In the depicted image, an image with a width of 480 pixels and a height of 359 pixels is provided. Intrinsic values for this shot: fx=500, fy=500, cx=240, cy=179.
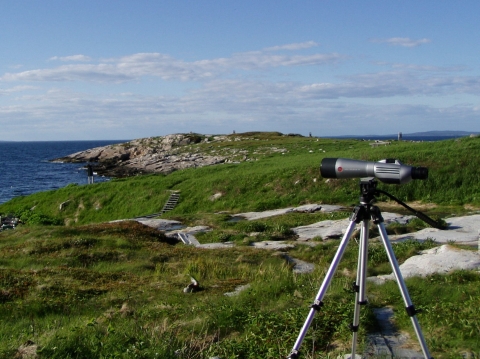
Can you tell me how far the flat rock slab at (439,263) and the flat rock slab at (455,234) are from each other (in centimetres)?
360

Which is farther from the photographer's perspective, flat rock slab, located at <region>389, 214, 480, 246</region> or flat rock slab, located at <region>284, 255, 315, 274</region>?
flat rock slab, located at <region>389, 214, 480, 246</region>

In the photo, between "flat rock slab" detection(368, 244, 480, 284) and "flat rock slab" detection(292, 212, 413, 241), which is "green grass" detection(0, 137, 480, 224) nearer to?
"flat rock slab" detection(292, 212, 413, 241)

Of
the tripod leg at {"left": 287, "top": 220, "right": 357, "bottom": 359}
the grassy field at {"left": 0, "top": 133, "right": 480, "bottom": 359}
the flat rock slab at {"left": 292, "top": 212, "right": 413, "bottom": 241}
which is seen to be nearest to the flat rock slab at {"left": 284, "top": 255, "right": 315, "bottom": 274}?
the grassy field at {"left": 0, "top": 133, "right": 480, "bottom": 359}

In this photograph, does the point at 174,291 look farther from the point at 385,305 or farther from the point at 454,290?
the point at 454,290

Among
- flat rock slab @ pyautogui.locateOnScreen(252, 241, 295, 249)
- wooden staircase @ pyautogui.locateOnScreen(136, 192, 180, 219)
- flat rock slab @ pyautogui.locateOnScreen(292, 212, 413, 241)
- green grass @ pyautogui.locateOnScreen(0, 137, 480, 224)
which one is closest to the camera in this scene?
flat rock slab @ pyautogui.locateOnScreen(252, 241, 295, 249)

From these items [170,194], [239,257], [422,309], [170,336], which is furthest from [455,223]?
[170,194]

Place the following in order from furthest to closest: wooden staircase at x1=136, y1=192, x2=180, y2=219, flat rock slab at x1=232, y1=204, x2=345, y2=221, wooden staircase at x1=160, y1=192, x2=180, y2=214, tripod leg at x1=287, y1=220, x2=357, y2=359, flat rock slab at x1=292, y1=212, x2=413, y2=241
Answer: wooden staircase at x1=160, y1=192, x2=180, y2=214 < wooden staircase at x1=136, y1=192, x2=180, y2=219 < flat rock slab at x1=232, y1=204, x2=345, y2=221 < flat rock slab at x1=292, y1=212, x2=413, y2=241 < tripod leg at x1=287, y1=220, x2=357, y2=359

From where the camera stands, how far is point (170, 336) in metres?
6.17

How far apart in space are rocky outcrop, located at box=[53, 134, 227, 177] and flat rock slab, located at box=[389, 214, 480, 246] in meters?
42.7

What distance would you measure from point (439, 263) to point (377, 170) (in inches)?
238

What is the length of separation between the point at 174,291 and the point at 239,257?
4.57 m

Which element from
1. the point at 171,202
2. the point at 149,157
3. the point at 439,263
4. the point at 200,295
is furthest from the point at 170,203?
the point at 149,157

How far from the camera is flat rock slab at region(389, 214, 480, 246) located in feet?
48.7

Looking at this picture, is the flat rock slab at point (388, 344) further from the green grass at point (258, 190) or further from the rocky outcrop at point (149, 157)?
the rocky outcrop at point (149, 157)
